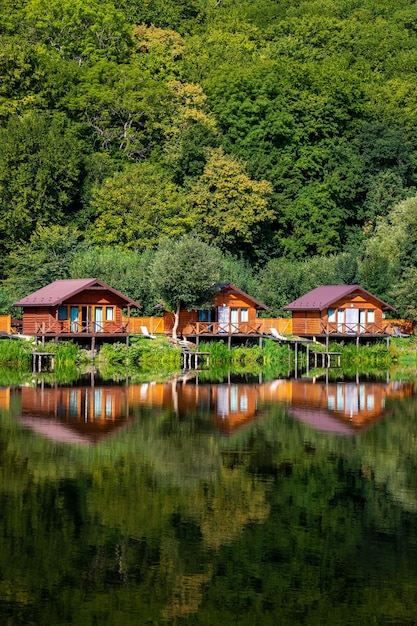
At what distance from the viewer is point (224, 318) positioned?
6650cm

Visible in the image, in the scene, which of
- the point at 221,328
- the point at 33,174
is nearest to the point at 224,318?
the point at 221,328

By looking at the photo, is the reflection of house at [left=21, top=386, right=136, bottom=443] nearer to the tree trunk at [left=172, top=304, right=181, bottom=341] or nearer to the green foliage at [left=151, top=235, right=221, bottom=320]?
the green foliage at [left=151, top=235, right=221, bottom=320]

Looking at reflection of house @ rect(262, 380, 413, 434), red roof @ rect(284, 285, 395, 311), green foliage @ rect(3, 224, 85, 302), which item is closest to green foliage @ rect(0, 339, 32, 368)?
green foliage @ rect(3, 224, 85, 302)

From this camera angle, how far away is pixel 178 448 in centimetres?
2711

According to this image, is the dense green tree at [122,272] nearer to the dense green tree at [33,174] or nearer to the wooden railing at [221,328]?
the wooden railing at [221,328]

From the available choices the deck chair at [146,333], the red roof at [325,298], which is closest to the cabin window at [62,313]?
the deck chair at [146,333]

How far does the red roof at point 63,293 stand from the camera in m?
59.1

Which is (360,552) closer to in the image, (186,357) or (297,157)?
(186,357)

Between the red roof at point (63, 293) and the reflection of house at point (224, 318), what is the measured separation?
4.71 m

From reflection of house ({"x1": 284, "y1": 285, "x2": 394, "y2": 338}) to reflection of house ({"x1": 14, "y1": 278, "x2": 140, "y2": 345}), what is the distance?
11.7 m

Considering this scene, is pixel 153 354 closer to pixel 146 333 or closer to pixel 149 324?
pixel 146 333

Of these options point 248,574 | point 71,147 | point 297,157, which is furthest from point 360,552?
point 297,157

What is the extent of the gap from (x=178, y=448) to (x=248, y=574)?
1098cm

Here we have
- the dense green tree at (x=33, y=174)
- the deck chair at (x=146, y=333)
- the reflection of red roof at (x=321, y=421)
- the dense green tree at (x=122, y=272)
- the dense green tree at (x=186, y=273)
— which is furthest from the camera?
the dense green tree at (x=33, y=174)
